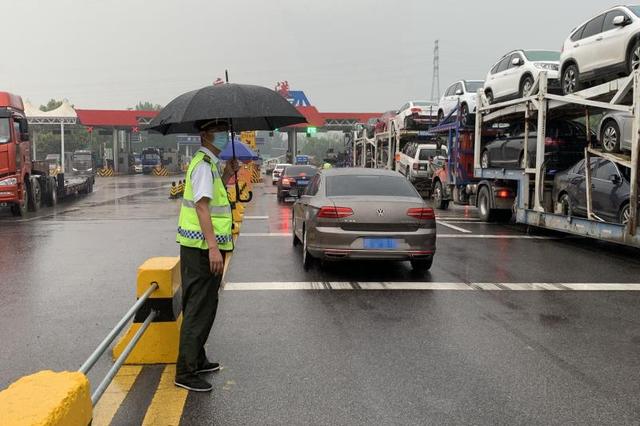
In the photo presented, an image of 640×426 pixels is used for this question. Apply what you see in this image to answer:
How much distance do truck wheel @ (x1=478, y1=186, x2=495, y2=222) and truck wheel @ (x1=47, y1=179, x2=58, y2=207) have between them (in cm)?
1451

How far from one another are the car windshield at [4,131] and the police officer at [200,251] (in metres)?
14.2

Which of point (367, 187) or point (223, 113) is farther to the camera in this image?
point (367, 187)

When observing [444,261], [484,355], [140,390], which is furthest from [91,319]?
[444,261]

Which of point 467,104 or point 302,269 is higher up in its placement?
point 467,104

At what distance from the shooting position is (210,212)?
3.90 meters

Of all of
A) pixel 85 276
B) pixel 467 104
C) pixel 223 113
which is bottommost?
pixel 85 276

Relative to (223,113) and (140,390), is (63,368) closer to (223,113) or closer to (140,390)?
(140,390)

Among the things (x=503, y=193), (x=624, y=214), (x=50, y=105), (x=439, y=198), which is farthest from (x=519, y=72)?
(x=50, y=105)

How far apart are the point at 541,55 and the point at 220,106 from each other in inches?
455

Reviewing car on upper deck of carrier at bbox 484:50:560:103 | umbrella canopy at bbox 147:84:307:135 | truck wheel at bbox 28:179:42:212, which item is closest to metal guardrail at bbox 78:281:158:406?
umbrella canopy at bbox 147:84:307:135

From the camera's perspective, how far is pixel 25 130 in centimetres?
1661

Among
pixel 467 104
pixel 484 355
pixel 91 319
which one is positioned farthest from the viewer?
pixel 467 104

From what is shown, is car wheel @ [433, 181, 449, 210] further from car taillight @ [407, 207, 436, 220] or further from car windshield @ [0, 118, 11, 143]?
car windshield @ [0, 118, 11, 143]

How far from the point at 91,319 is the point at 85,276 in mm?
2347
